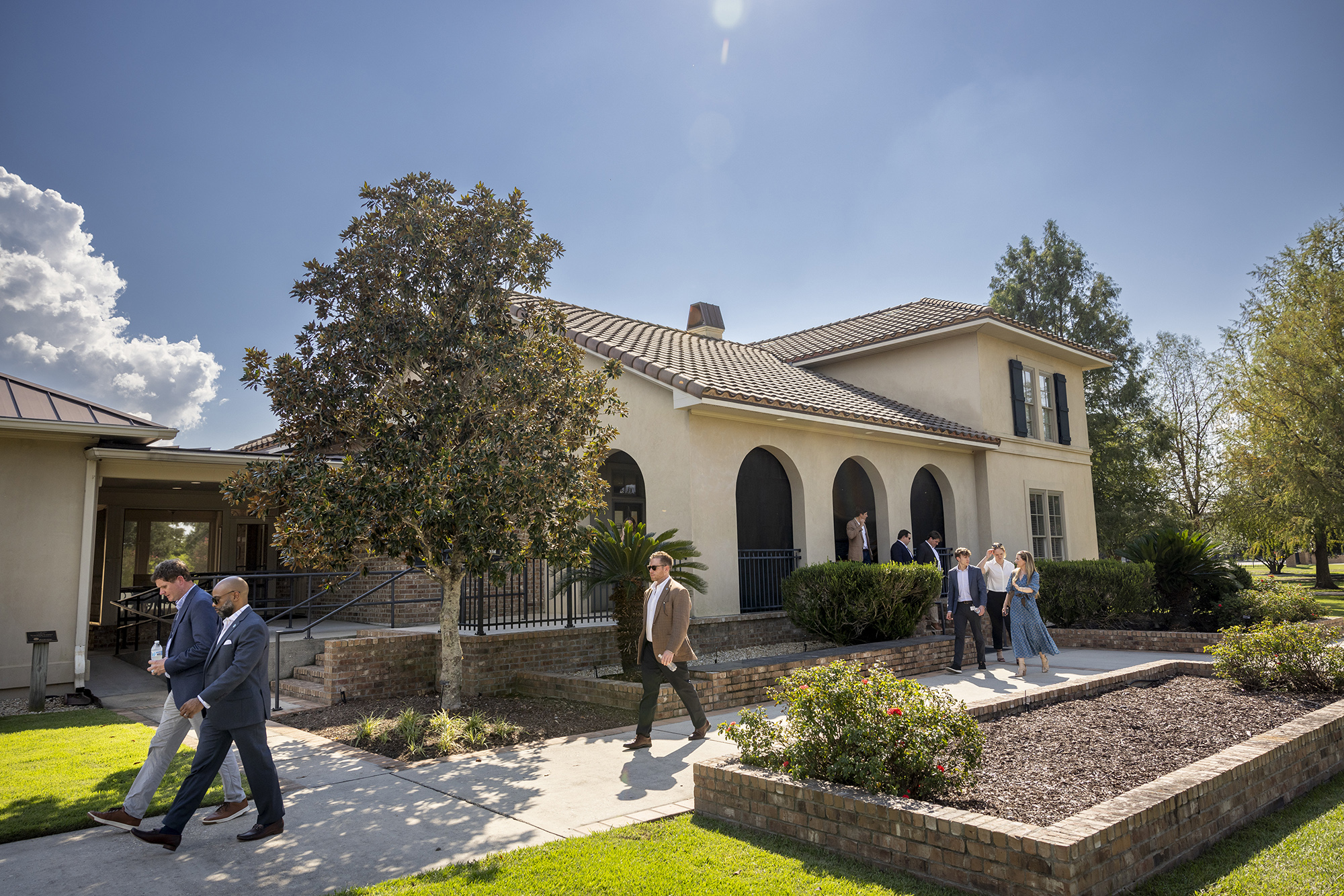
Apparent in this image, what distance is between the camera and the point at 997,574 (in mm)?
12164

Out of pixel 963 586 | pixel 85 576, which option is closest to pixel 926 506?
pixel 963 586

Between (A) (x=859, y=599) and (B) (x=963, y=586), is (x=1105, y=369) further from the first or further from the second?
(A) (x=859, y=599)

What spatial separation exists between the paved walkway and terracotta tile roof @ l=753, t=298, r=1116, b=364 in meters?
13.5

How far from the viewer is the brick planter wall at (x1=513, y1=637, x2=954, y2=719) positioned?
8641 mm

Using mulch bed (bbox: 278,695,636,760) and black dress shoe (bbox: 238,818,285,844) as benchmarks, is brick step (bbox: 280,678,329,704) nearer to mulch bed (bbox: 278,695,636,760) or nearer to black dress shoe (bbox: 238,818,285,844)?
mulch bed (bbox: 278,695,636,760)

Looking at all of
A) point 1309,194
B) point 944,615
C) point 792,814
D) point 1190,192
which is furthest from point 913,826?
point 1309,194

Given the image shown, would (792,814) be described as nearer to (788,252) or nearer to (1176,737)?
(1176,737)

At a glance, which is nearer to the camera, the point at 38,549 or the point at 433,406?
the point at 433,406

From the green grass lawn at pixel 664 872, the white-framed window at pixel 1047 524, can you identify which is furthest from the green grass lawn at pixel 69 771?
the white-framed window at pixel 1047 524

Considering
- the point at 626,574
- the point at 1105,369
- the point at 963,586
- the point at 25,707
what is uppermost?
the point at 1105,369

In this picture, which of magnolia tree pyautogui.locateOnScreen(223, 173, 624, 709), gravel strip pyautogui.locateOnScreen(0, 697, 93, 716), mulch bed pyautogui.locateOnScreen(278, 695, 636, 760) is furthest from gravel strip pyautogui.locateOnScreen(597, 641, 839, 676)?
gravel strip pyautogui.locateOnScreen(0, 697, 93, 716)

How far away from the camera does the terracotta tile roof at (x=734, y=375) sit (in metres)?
12.7

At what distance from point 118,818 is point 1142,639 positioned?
14701 millimetres

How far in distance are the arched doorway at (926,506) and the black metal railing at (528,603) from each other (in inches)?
319
